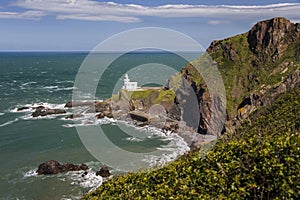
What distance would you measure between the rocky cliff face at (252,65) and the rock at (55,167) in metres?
25.3

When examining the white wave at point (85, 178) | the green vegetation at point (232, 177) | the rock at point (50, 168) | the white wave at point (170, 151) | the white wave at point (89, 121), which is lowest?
the white wave at point (85, 178)

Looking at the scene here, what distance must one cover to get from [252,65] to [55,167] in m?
45.7

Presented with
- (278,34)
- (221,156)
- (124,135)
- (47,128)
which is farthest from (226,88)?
(221,156)

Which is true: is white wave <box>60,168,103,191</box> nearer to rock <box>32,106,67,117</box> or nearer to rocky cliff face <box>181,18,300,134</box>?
rocky cliff face <box>181,18,300,134</box>

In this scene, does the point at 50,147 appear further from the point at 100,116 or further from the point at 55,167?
the point at 100,116

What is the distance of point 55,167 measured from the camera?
4044cm

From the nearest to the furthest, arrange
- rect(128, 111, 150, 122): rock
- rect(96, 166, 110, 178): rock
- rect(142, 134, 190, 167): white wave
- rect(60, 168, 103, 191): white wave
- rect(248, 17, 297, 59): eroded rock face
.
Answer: rect(60, 168, 103, 191): white wave, rect(96, 166, 110, 178): rock, rect(142, 134, 190, 167): white wave, rect(128, 111, 150, 122): rock, rect(248, 17, 297, 59): eroded rock face

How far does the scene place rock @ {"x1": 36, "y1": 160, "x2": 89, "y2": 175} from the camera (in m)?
39.9

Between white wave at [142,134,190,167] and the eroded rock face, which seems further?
the eroded rock face

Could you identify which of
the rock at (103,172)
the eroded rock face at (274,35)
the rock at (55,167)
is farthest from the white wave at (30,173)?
→ the eroded rock face at (274,35)

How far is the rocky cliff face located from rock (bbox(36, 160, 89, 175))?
25.3 meters

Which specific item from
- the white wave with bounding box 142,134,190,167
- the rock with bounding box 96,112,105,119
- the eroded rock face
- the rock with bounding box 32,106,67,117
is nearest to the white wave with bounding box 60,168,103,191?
the white wave with bounding box 142,134,190,167

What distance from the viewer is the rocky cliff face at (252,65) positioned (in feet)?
185

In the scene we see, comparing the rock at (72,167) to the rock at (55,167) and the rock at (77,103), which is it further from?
the rock at (77,103)
